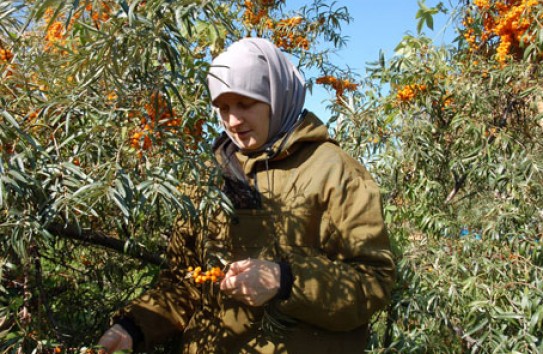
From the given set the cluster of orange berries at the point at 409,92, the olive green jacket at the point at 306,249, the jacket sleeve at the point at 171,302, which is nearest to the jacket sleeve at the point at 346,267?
the olive green jacket at the point at 306,249

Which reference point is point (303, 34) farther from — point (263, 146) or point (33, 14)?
point (33, 14)

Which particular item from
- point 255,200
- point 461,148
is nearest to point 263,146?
point 255,200

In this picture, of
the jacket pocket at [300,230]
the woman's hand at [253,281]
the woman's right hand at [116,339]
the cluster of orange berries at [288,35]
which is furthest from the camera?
the cluster of orange berries at [288,35]

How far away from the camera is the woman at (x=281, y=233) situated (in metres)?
1.46

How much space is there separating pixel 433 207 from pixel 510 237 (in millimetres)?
447

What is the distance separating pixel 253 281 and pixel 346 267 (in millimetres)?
235

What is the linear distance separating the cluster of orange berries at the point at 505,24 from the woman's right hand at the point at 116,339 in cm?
230

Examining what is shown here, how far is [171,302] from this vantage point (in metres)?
1.79

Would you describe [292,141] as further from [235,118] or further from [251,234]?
[251,234]

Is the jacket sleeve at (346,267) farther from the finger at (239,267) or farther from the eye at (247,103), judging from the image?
the eye at (247,103)

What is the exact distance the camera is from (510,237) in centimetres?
256

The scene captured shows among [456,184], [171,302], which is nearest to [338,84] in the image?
[456,184]

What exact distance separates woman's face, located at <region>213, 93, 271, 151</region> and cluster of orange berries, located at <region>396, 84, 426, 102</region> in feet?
4.97

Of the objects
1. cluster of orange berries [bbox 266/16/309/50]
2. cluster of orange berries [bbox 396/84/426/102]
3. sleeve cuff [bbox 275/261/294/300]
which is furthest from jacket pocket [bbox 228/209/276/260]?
cluster of orange berries [bbox 266/16/309/50]
